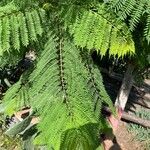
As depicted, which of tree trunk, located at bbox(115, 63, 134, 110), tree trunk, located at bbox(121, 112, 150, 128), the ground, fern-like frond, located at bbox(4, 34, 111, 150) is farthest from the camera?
tree trunk, located at bbox(121, 112, 150, 128)

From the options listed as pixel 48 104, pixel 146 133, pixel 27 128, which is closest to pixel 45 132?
pixel 48 104

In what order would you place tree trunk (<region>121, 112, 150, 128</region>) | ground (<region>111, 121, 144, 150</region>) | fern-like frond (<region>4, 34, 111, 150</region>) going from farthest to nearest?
tree trunk (<region>121, 112, 150, 128</region>) < ground (<region>111, 121, 144, 150</region>) < fern-like frond (<region>4, 34, 111, 150</region>)

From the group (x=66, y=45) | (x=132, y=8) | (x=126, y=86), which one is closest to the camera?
(x=132, y=8)

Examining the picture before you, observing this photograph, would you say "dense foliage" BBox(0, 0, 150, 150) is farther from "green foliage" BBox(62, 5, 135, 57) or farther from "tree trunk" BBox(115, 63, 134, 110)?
"tree trunk" BBox(115, 63, 134, 110)

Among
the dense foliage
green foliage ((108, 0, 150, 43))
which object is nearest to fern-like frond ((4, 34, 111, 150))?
the dense foliage

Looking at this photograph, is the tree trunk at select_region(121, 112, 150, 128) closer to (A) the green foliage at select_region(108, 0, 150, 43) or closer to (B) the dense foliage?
(B) the dense foliage

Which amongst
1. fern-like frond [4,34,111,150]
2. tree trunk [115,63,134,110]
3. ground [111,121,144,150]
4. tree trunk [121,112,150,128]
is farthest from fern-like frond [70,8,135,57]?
tree trunk [121,112,150,128]

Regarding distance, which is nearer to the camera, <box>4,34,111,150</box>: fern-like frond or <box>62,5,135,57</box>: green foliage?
<box>4,34,111,150</box>: fern-like frond

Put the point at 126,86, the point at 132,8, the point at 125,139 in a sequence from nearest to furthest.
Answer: the point at 132,8 < the point at 126,86 < the point at 125,139

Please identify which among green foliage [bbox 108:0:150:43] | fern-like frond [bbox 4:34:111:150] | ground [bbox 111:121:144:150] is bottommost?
ground [bbox 111:121:144:150]

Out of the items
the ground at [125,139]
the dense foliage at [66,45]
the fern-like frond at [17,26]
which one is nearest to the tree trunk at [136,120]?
the ground at [125,139]

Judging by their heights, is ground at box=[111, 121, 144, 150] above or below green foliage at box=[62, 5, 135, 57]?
below

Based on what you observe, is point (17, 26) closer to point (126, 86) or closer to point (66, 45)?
point (66, 45)

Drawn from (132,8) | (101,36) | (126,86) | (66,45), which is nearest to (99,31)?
(101,36)
